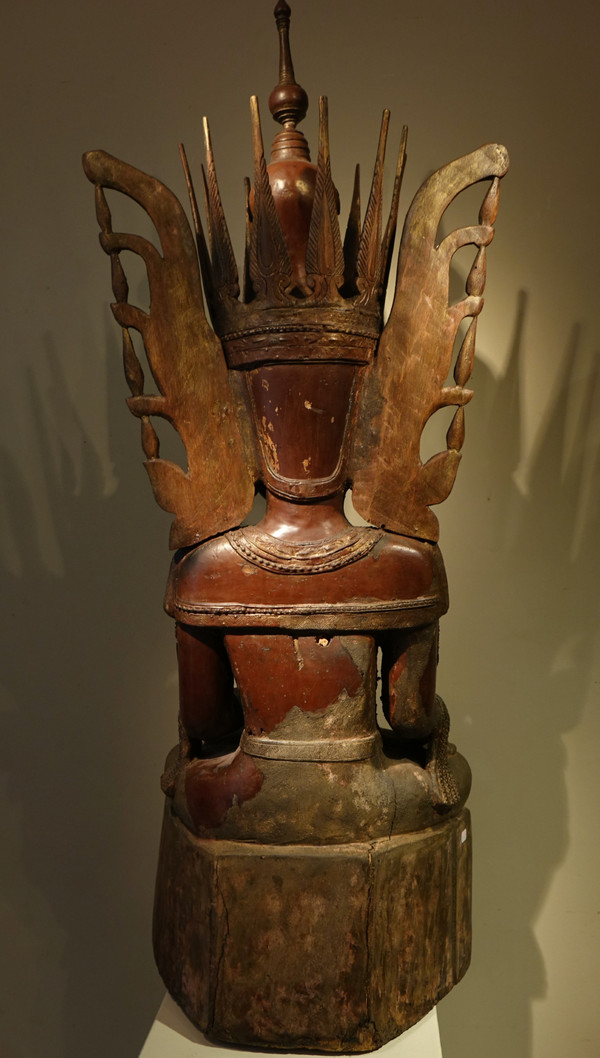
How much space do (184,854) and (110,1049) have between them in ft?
3.27

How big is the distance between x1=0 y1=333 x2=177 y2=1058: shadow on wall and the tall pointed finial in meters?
0.93

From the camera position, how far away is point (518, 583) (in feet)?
6.65

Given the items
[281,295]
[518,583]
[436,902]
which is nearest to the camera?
[281,295]

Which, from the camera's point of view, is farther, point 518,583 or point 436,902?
point 518,583

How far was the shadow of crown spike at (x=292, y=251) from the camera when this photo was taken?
4.51ft

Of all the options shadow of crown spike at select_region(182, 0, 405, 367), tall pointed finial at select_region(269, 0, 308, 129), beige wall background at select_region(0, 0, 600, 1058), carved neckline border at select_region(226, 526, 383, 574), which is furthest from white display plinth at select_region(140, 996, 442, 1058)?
tall pointed finial at select_region(269, 0, 308, 129)

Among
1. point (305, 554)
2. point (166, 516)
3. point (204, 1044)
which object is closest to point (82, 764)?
point (166, 516)

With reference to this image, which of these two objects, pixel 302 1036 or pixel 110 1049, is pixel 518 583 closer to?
pixel 302 1036

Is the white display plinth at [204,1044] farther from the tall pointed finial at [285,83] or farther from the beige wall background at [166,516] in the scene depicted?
the tall pointed finial at [285,83]

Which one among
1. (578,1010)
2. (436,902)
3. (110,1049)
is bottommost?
(110,1049)

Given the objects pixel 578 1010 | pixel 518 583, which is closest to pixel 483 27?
pixel 518 583

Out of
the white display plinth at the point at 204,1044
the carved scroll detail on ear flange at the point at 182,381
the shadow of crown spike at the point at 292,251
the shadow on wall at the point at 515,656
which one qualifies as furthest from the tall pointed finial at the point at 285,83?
the white display plinth at the point at 204,1044

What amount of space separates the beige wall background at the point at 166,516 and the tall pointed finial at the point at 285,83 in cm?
44

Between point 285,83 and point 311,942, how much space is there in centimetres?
148
